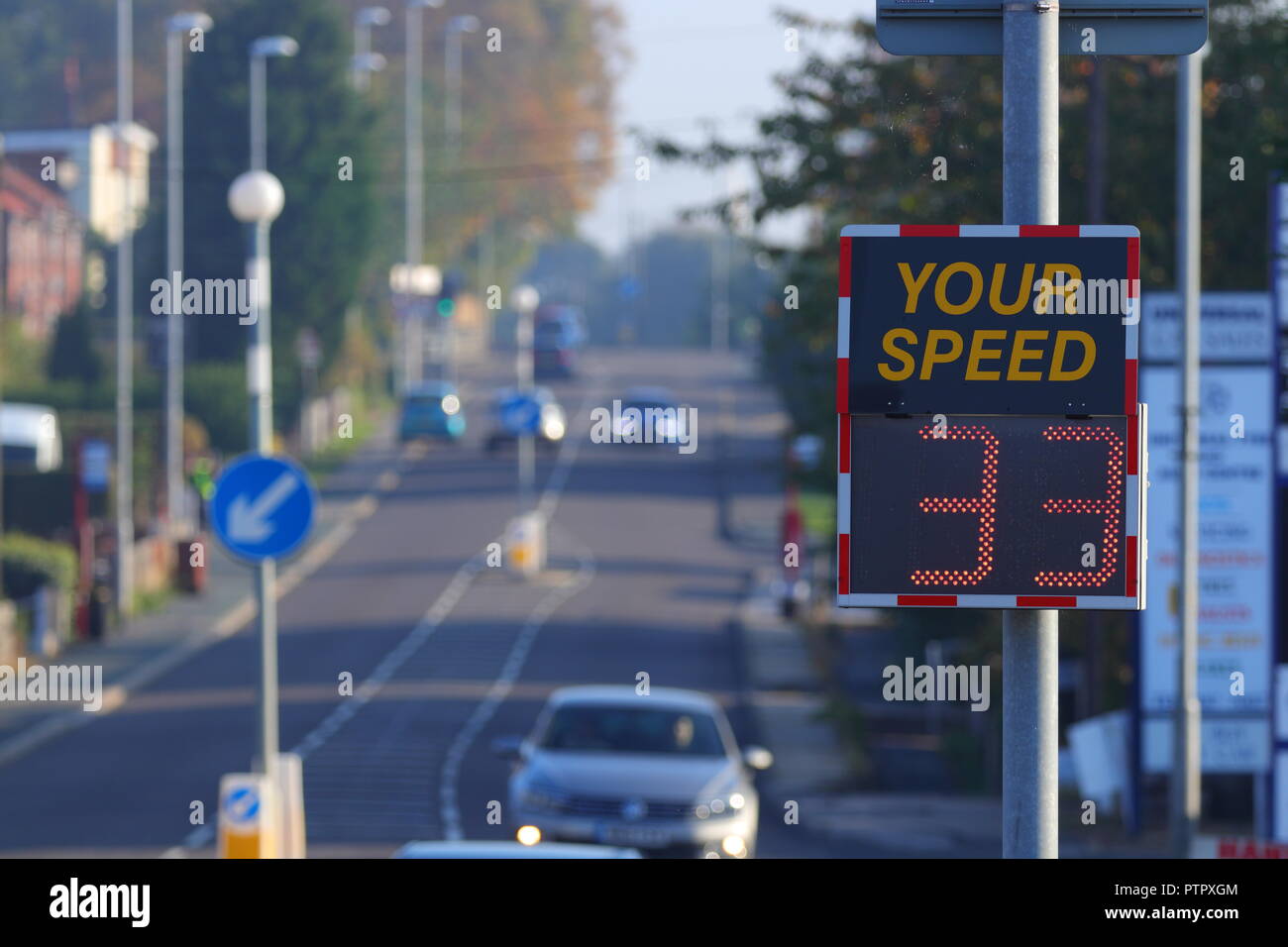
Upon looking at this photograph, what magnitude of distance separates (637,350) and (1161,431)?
8747 cm

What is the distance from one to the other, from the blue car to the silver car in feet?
142

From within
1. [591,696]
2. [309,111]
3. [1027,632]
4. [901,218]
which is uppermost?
[309,111]

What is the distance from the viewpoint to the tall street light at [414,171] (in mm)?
59969

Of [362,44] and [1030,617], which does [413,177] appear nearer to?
[362,44]

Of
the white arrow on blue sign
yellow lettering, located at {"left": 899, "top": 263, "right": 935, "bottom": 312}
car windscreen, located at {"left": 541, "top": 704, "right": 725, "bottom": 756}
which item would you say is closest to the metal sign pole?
yellow lettering, located at {"left": 899, "top": 263, "right": 935, "bottom": 312}

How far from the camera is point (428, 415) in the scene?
195ft

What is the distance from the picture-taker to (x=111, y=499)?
131 ft

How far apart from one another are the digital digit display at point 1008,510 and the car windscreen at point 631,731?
34.7ft

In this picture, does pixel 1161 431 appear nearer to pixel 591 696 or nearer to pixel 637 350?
pixel 591 696

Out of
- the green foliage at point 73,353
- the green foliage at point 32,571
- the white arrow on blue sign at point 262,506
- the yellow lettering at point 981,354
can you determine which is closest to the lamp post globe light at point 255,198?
the white arrow on blue sign at point 262,506

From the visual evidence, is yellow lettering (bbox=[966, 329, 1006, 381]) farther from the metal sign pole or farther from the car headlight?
the car headlight

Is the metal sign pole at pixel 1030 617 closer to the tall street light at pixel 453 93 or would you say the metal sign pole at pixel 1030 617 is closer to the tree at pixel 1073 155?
the tree at pixel 1073 155

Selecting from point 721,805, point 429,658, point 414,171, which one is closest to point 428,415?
point 414,171
